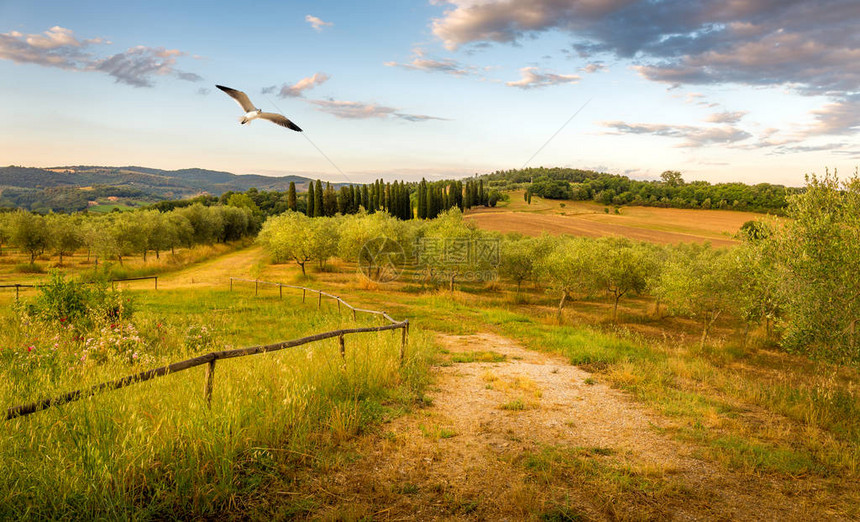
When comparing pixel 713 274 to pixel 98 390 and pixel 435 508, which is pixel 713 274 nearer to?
pixel 435 508

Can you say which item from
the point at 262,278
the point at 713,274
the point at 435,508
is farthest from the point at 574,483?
the point at 262,278

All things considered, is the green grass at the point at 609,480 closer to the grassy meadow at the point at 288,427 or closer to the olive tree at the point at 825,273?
the grassy meadow at the point at 288,427

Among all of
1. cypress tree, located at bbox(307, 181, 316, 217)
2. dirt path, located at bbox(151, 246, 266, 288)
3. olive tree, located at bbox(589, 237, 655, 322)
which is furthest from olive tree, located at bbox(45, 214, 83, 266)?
olive tree, located at bbox(589, 237, 655, 322)

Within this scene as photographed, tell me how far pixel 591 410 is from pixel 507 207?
10777cm

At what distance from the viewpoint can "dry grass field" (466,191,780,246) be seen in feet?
233

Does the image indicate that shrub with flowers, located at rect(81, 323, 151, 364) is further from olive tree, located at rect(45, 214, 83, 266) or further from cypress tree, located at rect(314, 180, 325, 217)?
cypress tree, located at rect(314, 180, 325, 217)

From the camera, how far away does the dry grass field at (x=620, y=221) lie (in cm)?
7106

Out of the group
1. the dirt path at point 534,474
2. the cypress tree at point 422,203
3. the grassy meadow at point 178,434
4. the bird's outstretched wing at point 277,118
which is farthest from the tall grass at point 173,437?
the cypress tree at point 422,203

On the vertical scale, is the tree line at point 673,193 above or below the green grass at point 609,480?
above

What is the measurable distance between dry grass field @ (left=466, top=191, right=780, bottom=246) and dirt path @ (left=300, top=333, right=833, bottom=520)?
191 ft

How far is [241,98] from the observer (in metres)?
14.5

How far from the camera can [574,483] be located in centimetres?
614

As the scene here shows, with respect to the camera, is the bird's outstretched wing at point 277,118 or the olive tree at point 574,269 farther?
the olive tree at point 574,269

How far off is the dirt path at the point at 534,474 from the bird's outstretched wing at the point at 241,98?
12758 millimetres
